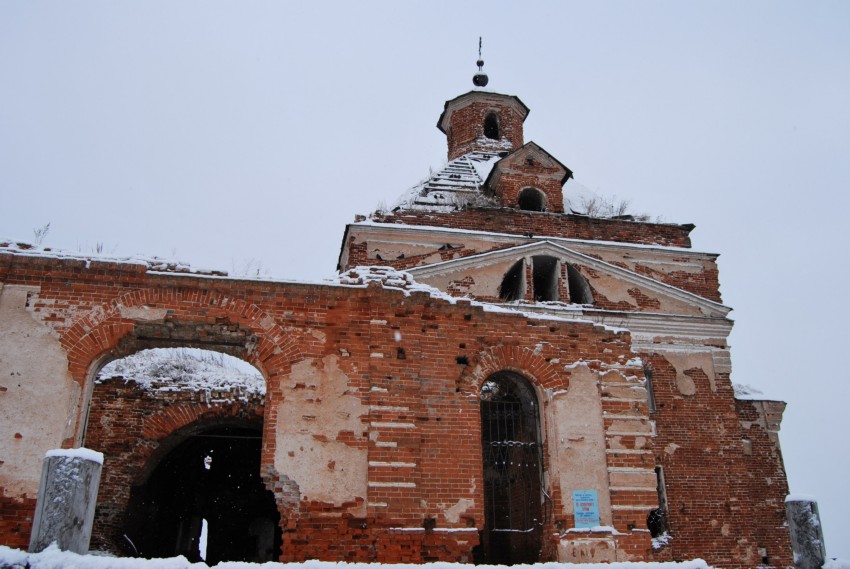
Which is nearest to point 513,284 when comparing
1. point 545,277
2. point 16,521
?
point 545,277

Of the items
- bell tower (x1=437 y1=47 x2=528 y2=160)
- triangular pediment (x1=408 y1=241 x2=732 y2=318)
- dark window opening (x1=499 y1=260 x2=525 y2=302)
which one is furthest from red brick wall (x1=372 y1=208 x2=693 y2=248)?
bell tower (x1=437 y1=47 x2=528 y2=160)

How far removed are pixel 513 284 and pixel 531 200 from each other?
3.55 m

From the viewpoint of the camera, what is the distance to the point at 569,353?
30.9 feet

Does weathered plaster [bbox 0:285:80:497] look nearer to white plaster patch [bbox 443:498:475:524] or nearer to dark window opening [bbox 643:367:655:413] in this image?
white plaster patch [bbox 443:498:475:524]

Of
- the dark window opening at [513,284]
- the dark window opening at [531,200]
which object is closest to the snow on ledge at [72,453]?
the dark window opening at [513,284]

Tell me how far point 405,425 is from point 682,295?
10167 mm

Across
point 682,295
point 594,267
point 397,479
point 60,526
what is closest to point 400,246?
point 594,267

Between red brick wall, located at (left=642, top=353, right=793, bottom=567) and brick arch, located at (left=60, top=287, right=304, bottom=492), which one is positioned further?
red brick wall, located at (left=642, top=353, right=793, bottom=567)

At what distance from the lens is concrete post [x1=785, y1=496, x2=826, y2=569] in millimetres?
8188

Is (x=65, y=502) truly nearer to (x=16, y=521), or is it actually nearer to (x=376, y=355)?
(x=16, y=521)

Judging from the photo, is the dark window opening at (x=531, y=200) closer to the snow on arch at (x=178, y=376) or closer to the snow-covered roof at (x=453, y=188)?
the snow-covered roof at (x=453, y=188)

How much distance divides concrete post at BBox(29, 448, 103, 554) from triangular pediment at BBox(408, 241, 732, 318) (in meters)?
10.4

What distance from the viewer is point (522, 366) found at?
30.3 ft

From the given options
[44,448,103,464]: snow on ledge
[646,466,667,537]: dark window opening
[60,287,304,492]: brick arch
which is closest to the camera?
[44,448,103,464]: snow on ledge
